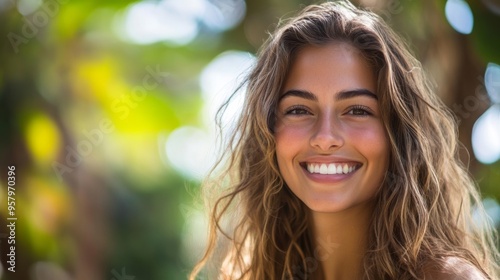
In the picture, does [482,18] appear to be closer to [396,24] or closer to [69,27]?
[396,24]

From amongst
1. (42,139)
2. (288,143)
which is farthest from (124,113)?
(288,143)

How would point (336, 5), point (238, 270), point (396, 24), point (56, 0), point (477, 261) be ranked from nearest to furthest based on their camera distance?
1. point (477, 261)
2. point (336, 5)
3. point (238, 270)
4. point (396, 24)
5. point (56, 0)

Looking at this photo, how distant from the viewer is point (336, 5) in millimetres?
3090

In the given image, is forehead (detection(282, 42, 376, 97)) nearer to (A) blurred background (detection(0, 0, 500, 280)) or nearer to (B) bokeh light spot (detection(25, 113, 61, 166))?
(A) blurred background (detection(0, 0, 500, 280))

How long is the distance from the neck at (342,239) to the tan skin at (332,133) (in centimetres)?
2

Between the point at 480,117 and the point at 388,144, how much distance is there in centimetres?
74

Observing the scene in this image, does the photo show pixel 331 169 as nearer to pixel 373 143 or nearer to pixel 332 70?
pixel 373 143

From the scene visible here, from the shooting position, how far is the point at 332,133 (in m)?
2.82

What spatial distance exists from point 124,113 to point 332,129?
1.69 meters

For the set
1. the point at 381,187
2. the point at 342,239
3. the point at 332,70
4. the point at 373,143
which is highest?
the point at 332,70

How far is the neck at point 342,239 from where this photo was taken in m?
3.05

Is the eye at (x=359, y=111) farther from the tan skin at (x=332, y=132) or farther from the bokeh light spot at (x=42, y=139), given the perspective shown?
the bokeh light spot at (x=42, y=139)

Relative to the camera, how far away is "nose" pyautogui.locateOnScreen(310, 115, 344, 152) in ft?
9.21

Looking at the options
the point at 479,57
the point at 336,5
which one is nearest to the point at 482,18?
the point at 479,57
